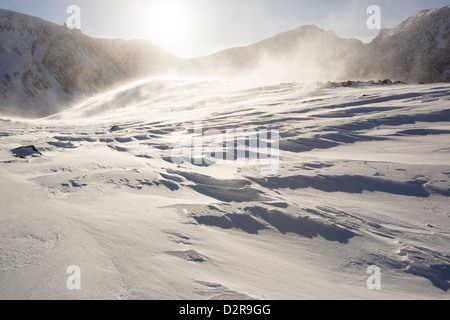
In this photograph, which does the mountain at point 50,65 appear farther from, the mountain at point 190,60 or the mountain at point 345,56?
the mountain at point 345,56

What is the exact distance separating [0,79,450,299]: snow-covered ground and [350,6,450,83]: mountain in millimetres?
53353

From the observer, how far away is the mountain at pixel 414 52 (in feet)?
150

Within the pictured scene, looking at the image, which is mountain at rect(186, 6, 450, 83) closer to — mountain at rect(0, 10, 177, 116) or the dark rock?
mountain at rect(0, 10, 177, 116)

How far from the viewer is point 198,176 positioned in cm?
398

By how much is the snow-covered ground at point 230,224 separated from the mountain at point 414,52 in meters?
53.4

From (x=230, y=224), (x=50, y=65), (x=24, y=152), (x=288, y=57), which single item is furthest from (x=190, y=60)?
(x=230, y=224)

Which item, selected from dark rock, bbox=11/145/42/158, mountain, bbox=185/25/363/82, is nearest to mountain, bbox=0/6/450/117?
mountain, bbox=185/25/363/82

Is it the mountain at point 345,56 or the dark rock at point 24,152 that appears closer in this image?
the dark rock at point 24,152

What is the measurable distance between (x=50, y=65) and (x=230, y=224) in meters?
67.8

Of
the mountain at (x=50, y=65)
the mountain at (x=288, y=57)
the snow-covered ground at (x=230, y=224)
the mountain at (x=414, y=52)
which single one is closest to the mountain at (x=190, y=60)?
the mountain at (x=414, y=52)

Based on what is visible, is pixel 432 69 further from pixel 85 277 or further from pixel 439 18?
pixel 85 277

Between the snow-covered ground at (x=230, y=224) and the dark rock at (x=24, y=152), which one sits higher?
the dark rock at (x=24, y=152)

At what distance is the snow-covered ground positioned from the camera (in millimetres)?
1667
